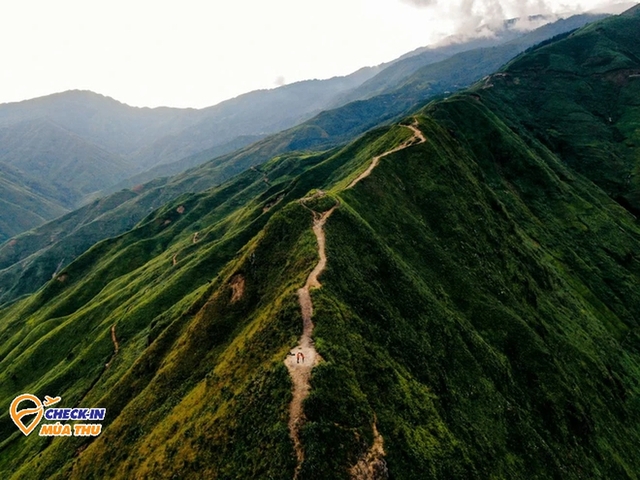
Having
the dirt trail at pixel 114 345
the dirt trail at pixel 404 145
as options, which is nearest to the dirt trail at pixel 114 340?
the dirt trail at pixel 114 345

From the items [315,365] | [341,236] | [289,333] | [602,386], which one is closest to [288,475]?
[315,365]

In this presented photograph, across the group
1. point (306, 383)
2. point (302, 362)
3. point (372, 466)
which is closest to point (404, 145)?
point (302, 362)

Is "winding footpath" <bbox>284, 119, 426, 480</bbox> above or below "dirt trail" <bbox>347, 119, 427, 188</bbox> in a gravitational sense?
below

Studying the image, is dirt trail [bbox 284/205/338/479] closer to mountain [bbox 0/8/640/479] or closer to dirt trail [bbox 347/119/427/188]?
mountain [bbox 0/8/640/479]

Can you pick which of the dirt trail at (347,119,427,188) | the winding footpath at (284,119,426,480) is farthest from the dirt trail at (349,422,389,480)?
the dirt trail at (347,119,427,188)

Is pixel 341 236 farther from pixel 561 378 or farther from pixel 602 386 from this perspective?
pixel 602 386
